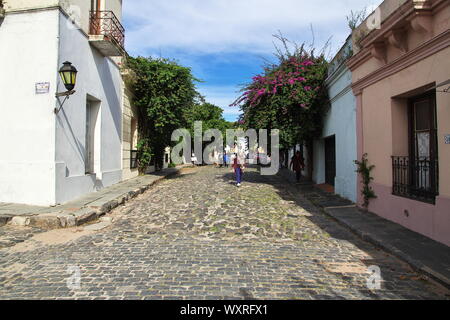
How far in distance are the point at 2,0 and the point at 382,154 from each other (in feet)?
32.7

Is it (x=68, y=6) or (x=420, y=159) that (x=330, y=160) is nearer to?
(x=420, y=159)

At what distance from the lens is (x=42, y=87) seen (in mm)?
7270

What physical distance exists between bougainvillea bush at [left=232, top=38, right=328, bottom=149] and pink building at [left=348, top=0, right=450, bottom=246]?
3.39m

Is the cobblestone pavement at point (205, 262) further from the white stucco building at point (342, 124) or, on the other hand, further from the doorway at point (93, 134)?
the doorway at point (93, 134)

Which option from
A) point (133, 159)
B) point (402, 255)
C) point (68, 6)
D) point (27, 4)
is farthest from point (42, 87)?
point (402, 255)

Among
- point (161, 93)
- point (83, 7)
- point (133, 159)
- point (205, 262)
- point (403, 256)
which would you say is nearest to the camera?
point (205, 262)

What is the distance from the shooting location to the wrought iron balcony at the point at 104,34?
30.2 ft

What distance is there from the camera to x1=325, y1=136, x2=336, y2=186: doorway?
1142 cm

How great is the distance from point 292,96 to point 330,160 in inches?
119

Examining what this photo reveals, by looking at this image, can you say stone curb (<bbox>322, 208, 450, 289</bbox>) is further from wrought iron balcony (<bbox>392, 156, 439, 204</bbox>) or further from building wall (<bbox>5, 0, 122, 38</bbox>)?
building wall (<bbox>5, 0, 122, 38</bbox>)

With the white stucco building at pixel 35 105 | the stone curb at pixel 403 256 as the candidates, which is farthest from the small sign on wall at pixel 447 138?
the white stucco building at pixel 35 105

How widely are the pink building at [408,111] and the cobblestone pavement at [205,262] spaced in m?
1.26

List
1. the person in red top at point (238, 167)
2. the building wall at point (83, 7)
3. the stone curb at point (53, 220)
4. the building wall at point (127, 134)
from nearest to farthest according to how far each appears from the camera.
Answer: the stone curb at point (53, 220)
the building wall at point (83, 7)
the person in red top at point (238, 167)
the building wall at point (127, 134)
